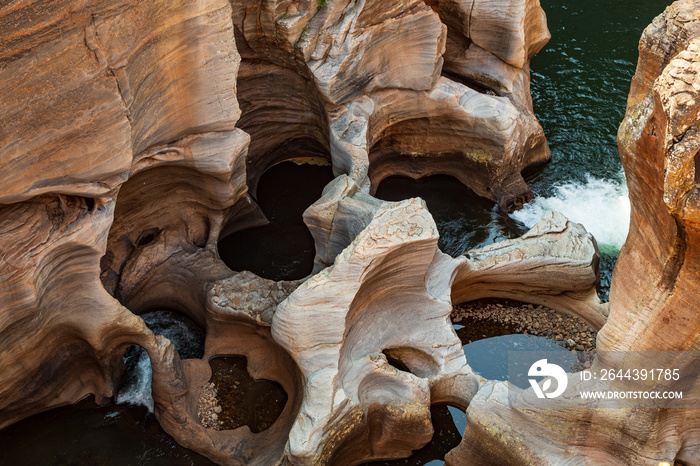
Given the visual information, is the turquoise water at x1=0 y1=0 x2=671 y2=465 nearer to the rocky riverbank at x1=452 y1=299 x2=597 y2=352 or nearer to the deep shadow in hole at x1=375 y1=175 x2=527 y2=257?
Answer: the deep shadow in hole at x1=375 y1=175 x2=527 y2=257

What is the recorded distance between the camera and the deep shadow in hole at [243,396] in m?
8.10

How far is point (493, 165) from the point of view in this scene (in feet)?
35.4

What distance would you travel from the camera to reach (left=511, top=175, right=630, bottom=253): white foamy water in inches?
410

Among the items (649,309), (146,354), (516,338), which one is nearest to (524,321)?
(516,338)

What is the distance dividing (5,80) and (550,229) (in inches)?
250

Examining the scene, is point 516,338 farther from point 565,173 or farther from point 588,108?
point 588,108

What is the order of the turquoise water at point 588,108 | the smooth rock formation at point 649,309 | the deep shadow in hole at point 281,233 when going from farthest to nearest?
the turquoise water at point 588,108
the deep shadow in hole at point 281,233
the smooth rock formation at point 649,309

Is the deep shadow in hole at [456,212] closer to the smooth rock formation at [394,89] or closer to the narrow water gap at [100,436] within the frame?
the smooth rock formation at [394,89]

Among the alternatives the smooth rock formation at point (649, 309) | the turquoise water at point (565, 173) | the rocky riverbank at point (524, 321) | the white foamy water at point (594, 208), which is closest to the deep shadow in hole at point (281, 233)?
the turquoise water at point (565, 173)

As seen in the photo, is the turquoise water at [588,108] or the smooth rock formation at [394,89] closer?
the smooth rock formation at [394,89]

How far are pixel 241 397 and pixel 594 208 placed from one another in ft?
19.9

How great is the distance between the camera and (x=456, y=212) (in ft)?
35.8

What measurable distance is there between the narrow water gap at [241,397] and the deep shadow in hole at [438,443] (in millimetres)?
1302

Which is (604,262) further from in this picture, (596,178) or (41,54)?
(41,54)
